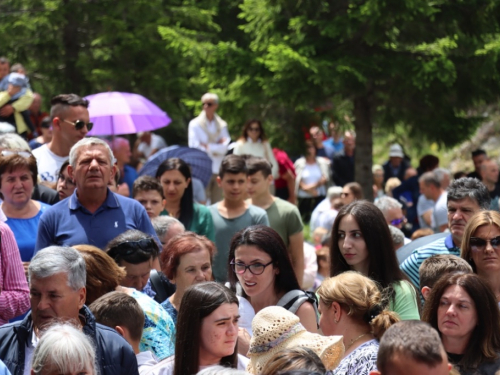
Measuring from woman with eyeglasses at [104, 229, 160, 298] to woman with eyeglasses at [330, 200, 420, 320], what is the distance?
128cm

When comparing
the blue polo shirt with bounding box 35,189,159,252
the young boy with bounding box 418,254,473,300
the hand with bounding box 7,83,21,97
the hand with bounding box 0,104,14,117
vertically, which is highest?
the hand with bounding box 7,83,21,97

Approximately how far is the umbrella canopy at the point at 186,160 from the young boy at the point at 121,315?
14.6ft

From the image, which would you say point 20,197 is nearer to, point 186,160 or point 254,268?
point 254,268

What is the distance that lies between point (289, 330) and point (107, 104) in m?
6.72

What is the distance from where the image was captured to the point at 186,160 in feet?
33.4

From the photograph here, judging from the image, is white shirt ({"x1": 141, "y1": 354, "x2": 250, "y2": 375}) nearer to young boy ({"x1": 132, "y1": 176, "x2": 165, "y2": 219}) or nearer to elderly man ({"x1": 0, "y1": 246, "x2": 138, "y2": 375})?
elderly man ({"x1": 0, "y1": 246, "x2": 138, "y2": 375})

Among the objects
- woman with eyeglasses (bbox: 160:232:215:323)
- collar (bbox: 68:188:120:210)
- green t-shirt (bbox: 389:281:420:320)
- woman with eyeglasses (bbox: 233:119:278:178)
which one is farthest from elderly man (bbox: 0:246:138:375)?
woman with eyeglasses (bbox: 233:119:278:178)

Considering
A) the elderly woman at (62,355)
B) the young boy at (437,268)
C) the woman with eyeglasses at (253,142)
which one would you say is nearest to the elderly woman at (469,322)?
the young boy at (437,268)

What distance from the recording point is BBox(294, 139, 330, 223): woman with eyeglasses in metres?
15.0

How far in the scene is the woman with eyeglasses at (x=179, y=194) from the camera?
8523 mm

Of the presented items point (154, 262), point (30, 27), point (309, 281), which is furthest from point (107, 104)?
point (30, 27)

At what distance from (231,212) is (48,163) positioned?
5.70 feet

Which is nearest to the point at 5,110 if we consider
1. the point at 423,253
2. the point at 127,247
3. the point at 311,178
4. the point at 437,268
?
the point at 311,178

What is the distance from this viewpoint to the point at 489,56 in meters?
12.3
